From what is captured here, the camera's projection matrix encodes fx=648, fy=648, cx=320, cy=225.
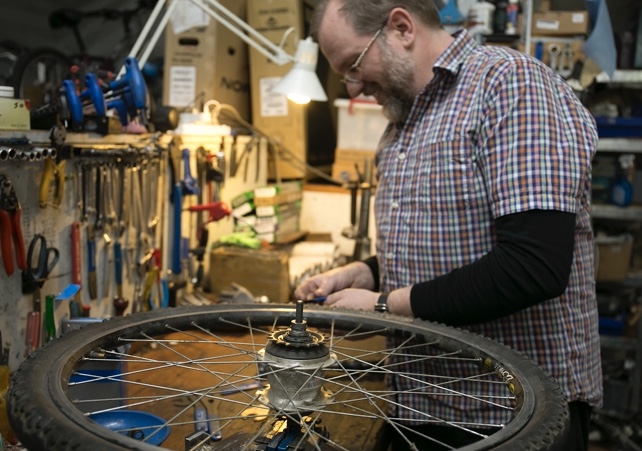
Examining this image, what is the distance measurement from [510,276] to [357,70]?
560mm

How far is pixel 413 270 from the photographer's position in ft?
3.96

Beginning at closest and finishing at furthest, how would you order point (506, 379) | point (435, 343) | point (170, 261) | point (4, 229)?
point (506, 379), point (435, 343), point (4, 229), point (170, 261)

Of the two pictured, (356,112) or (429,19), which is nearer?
(429,19)

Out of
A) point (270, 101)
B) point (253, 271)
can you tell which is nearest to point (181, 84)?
point (270, 101)

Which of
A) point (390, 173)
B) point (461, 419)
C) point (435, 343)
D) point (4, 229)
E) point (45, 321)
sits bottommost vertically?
point (461, 419)

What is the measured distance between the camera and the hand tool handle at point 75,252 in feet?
4.65

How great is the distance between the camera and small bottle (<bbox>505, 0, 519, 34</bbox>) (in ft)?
9.12

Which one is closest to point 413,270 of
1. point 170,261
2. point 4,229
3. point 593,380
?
point 593,380

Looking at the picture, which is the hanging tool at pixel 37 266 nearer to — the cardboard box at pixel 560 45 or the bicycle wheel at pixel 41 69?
the bicycle wheel at pixel 41 69

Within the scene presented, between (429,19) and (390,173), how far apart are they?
306 millimetres

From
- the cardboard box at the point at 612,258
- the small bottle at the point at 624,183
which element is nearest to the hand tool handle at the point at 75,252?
the cardboard box at the point at 612,258

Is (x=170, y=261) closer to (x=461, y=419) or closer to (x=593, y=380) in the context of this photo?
(x=461, y=419)

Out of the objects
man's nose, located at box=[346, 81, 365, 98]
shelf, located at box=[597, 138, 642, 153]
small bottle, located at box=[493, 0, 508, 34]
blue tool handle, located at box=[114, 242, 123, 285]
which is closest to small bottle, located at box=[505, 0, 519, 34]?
small bottle, located at box=[493, 0, 508, 34]

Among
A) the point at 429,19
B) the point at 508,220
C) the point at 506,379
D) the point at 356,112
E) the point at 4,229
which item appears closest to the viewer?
the point at 506,379
